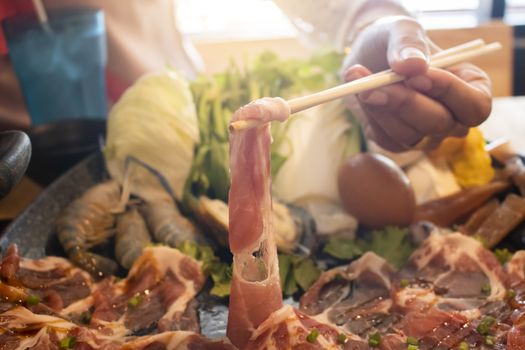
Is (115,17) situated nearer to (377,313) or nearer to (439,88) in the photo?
(439,88)

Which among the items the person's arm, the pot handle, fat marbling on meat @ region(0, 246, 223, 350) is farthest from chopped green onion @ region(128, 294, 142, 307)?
the person's arm

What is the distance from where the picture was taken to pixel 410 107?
59.5 inches

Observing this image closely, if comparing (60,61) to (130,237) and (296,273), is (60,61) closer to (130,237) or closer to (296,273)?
(130,237)

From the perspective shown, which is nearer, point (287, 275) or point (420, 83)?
point (420, 83)

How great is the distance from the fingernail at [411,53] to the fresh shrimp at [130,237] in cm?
93

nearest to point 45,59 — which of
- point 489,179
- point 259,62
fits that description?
point 259,62

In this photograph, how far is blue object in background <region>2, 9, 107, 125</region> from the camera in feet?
7.66

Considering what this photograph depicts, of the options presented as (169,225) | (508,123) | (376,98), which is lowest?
(508,123)

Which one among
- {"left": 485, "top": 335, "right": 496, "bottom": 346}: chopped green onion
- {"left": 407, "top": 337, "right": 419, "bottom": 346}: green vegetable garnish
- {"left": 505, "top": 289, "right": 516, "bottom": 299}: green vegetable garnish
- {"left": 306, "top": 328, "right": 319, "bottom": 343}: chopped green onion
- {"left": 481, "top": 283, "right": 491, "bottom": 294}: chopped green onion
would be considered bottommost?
{"left": 481, "top": 283, "right": 491, "bottom": 294}: chopped green onion

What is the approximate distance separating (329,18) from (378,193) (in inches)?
41.7

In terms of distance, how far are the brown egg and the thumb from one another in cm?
43

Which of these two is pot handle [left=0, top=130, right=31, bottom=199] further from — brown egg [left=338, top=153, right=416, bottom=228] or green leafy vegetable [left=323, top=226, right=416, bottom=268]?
brown egg [left=338, top=153, right=416, bottom=228]

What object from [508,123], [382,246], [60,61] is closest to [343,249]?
[382,246]

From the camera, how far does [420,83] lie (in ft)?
4.82
